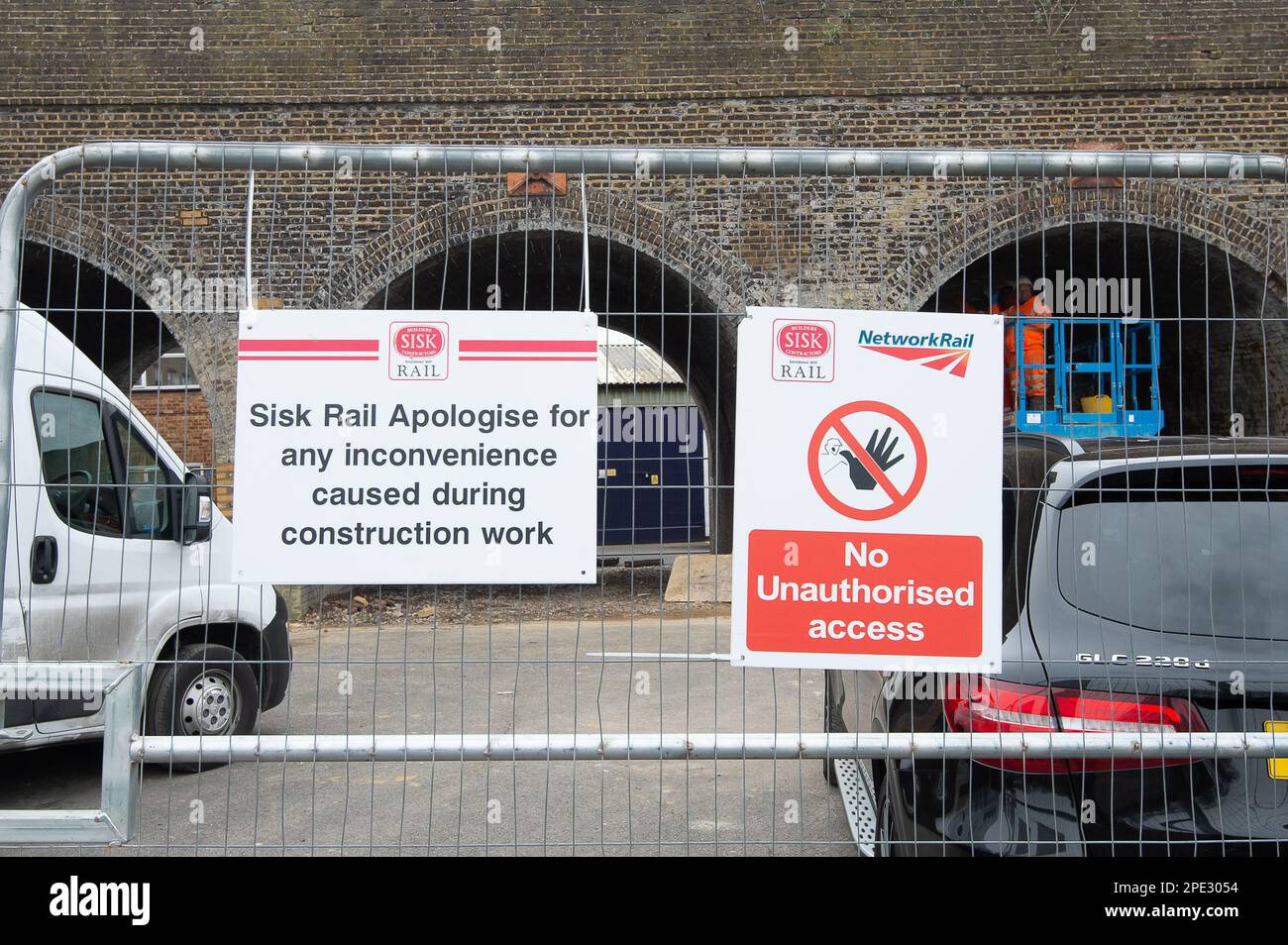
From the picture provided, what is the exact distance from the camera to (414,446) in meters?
3.25

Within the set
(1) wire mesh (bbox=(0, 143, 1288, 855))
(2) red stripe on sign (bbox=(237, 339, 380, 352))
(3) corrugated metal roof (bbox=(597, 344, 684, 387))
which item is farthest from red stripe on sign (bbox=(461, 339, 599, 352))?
(3) corrugated metal roof (bbox=(597, 344, 684, 387))

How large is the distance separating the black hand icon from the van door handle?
3.77 meters

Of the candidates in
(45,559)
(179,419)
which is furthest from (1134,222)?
(179,419)

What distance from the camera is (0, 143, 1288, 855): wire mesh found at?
3021 millimetres

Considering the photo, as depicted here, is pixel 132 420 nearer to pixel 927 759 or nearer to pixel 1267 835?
pixel 927 759

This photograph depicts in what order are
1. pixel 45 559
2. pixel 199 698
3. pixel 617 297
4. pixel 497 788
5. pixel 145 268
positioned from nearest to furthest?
pixel 45 559
pixel 497 788
pixel 199 698
pixel 145 268
pixel 617 297

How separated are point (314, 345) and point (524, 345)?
63 centimetres

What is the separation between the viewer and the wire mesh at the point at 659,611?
119 inches

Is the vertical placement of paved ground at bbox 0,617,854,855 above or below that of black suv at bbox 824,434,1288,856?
below

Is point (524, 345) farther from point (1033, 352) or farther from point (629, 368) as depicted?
point (629, 368)

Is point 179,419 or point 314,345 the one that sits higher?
point 179,419

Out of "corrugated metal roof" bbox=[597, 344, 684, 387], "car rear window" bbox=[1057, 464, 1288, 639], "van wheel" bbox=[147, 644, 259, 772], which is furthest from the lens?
"corrugated metal roof" bbox=[597, 344, 684, 387]

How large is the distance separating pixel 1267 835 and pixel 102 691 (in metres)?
3.30

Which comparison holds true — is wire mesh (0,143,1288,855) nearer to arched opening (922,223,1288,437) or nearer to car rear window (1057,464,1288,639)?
car rear window (1057,464,1288,639)
